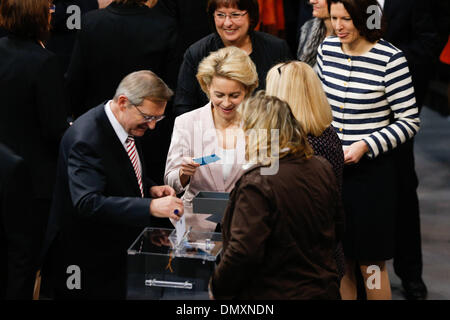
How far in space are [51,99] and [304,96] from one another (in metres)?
1.49

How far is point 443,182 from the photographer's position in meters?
7.40

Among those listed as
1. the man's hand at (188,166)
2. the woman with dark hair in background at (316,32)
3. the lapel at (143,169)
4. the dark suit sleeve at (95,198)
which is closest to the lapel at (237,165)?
the man's hand at (188,166)

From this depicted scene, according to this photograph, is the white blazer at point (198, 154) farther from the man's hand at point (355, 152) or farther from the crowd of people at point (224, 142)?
the man's hand at point (355, 152)

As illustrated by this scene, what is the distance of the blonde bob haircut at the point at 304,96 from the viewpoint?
298 centimetres

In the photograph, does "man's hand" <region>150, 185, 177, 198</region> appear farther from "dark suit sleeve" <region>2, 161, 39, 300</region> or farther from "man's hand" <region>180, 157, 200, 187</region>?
"dark suit sleeve" <region>2, 161, 39, 300</region>

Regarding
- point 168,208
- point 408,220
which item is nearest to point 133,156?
point 168,208

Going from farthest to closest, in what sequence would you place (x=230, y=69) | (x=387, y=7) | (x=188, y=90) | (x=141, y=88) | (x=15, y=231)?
(x=387, y=7)
(x=188, y=90)
(x=230, y=69)
(x=141, y=88)
(x=15, y=231)

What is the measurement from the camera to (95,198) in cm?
297

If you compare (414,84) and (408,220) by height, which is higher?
(414,84)

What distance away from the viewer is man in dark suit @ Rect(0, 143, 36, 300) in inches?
95.4

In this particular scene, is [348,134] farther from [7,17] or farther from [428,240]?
[428,240]

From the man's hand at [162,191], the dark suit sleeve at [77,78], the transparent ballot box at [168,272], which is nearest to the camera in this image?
the transparent ballot box at [168,272]

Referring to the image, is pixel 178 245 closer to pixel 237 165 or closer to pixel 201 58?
pixel 237 165
